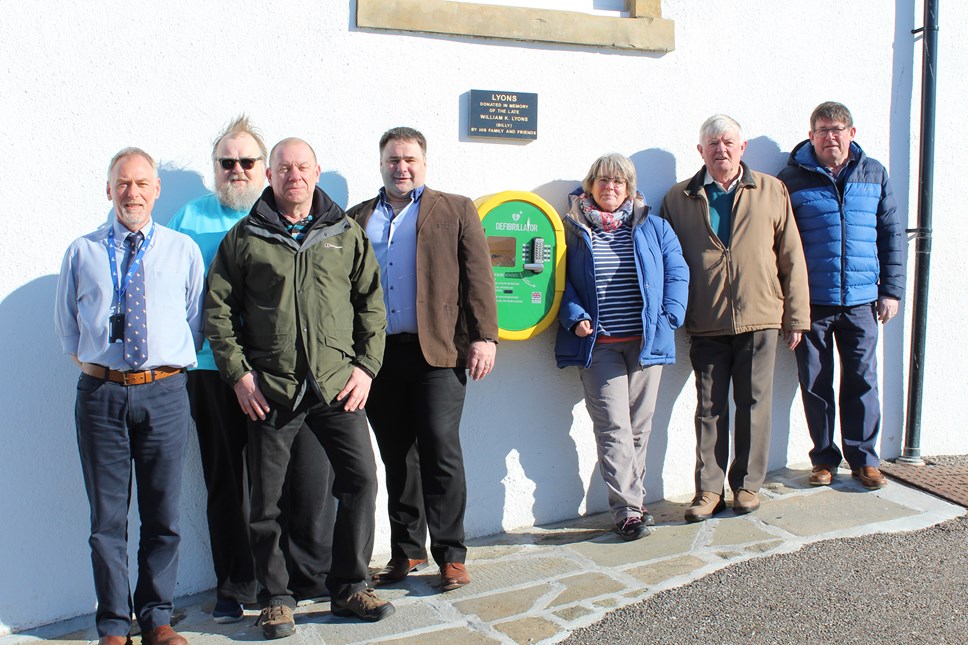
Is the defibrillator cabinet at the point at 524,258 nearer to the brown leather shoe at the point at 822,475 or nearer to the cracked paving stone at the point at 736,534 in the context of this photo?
the cracked paving stone at the point at 736,534

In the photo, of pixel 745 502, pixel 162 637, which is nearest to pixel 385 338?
pixel 162 637

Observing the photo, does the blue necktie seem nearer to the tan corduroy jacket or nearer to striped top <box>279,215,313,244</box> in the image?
striped top <box>279,215,313,244</box>

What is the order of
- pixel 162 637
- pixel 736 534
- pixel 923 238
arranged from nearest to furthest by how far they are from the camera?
1. pixel 162 637
2. pixel 736 534
3. pixel 923 238

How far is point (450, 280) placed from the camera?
4297 millimetres

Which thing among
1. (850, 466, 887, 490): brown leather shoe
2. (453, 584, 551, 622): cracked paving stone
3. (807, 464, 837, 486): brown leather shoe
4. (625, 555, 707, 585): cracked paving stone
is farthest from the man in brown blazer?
(850, 466, 887, 490): brown leather shoe

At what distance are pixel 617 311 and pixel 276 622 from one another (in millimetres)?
2357

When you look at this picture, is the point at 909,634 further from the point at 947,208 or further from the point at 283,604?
the point at 947,208

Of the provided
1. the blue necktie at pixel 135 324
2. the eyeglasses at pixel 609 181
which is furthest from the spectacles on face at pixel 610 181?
the blue necktie at pixel 135 324

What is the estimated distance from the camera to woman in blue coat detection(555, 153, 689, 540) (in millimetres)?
4902

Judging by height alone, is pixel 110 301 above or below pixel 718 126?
below

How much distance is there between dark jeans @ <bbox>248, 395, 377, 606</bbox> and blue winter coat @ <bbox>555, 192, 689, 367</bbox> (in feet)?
4.71

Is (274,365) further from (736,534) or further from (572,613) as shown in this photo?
(736,534)

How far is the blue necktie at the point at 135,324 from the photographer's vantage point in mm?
3592

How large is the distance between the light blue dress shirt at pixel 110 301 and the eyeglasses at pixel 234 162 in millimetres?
Answer: 458
